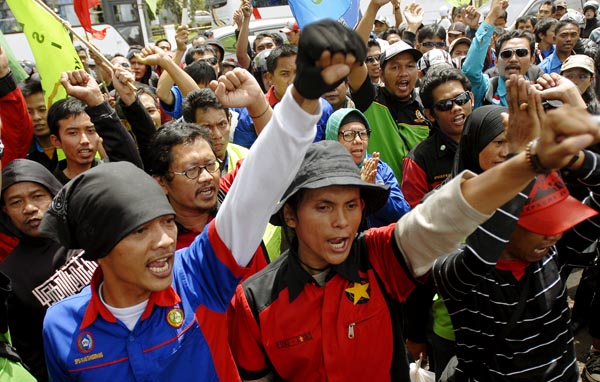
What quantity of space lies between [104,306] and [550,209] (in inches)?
59.0

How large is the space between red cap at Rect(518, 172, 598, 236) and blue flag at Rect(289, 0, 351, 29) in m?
2.79

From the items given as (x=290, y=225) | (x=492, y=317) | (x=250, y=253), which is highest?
(x=250, y=253)

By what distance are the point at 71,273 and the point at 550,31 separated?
765cm

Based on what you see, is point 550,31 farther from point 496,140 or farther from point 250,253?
point 250,253

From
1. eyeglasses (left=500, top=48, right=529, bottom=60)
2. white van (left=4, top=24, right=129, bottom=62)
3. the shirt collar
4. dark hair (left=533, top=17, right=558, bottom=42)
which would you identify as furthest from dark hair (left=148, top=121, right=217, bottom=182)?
white van (left=4, top=24, right=129, bottom=62)

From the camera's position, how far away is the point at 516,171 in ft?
4.47

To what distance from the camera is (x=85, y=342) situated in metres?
1.71

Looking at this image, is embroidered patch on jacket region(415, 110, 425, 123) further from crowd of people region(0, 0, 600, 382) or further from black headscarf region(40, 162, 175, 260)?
black headscarf region(40, 162, 175, 260)

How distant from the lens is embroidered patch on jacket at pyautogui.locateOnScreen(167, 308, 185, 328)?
1.75 meters

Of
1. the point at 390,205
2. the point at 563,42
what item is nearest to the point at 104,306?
the point at 390,205

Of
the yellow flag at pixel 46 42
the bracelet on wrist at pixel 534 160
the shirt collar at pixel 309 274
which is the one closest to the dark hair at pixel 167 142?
the shirt collar at pixel 309 274

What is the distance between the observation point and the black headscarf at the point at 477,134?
2350 mm

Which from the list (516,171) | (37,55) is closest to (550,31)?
(37,55)

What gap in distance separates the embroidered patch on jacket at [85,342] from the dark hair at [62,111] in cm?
186
